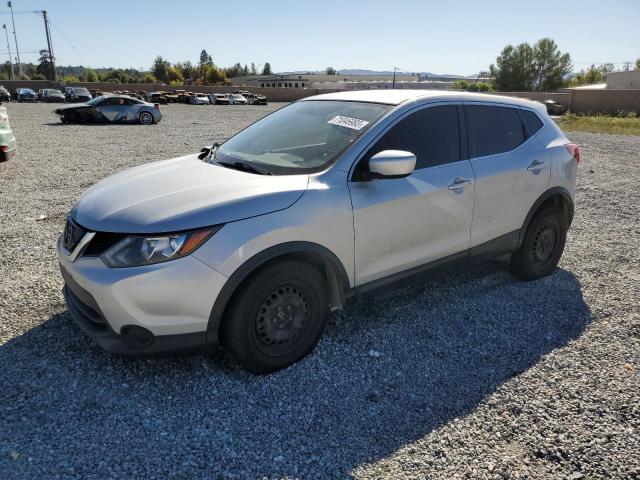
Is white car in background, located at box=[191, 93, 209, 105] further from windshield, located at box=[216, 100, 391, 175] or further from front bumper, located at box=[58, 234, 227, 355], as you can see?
front bumper, located at box=[58, 234, 227, 355]

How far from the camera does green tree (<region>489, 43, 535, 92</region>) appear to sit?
88750 millimetres

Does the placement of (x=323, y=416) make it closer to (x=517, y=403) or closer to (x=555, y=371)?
(x=517, y=403)

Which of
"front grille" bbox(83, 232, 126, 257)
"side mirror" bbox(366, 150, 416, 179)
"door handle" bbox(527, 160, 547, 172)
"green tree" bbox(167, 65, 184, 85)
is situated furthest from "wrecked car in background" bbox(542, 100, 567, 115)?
"green tree" bbox(167, 65, 184, 85)

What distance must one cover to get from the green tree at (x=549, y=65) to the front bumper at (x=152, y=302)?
98097mm

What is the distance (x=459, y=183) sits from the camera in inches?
152

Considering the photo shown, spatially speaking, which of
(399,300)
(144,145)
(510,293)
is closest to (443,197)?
(399,300)

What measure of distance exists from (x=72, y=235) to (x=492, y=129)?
3336 mm

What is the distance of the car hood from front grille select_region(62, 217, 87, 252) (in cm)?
5

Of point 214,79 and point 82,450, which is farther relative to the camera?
point 214,79

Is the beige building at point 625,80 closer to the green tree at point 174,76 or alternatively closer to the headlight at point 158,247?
the headlight at point 158,247

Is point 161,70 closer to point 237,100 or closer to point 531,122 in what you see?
point 237,100

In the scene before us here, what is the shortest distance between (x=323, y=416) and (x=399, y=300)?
1.66m

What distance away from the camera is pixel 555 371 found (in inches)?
132

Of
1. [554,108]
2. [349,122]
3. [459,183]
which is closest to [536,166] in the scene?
[459,183]
